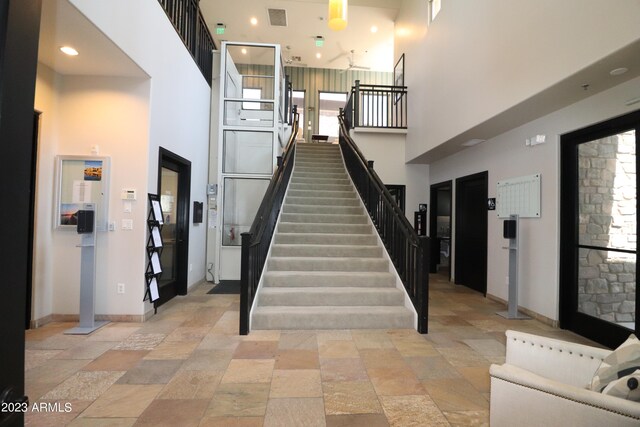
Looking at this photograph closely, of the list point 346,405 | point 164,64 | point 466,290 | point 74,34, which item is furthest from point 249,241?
point 466,290

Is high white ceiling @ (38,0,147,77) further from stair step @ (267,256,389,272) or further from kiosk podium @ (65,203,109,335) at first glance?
stair step @ (267,256,389,272)

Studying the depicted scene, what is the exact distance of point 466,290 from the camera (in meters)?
6.07

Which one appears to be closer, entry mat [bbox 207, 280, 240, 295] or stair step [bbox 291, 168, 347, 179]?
entry mat [bbox 207, 280, 240, 295]

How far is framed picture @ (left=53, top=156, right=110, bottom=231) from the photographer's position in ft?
12.6

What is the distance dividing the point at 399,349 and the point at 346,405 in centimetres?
114

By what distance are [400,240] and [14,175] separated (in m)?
3.85

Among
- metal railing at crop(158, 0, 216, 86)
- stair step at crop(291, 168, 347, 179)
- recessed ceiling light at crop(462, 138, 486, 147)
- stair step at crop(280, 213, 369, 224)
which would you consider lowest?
stair step at crop(280, 213, 369, 224)

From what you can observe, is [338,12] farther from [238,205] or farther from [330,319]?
[330,319]

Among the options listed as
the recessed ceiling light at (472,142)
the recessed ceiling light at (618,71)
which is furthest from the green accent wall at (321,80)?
the recessed ceiling light at (618,71)

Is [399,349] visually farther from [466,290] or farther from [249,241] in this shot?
[466,290]

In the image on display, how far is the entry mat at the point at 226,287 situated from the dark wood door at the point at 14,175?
13.9 feet

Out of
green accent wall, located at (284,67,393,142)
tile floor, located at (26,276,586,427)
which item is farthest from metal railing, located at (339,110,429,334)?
green accent wall, located at (284,67,393,142)

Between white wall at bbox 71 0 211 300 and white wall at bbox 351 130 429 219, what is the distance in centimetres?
380

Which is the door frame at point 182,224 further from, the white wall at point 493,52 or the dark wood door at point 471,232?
the dark wood door at point 471,232
